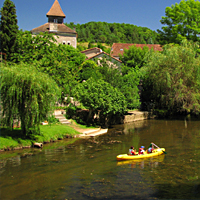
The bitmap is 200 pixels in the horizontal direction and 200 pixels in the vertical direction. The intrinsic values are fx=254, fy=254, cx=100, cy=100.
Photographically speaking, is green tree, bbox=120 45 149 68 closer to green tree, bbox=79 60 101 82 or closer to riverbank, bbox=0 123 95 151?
green tree, bbox=79 60 101 82

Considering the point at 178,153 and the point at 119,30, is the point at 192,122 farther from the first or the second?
the point at 119,30

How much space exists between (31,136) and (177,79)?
24822 mm

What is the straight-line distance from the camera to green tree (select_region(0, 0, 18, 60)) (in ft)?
118

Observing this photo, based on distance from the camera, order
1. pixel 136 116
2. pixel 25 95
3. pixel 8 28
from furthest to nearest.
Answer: pixel 136 116, pixel 8 28, pixel 25 95

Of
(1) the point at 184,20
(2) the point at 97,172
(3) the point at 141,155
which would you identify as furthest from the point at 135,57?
(2) the point at 97,172

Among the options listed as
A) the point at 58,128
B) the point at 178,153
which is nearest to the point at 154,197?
the point at 178,153

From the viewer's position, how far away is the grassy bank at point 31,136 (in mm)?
19969

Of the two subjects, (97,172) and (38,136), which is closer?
(97,172)

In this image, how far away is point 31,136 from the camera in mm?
22172

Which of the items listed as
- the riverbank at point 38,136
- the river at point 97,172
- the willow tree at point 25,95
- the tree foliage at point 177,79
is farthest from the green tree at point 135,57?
the willow tree at point 25,95

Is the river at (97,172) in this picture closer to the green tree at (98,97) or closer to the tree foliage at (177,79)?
the green tree at (98,97)

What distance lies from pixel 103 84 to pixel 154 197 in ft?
66.3

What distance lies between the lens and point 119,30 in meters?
183

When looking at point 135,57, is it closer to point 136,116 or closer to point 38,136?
point 136,116
